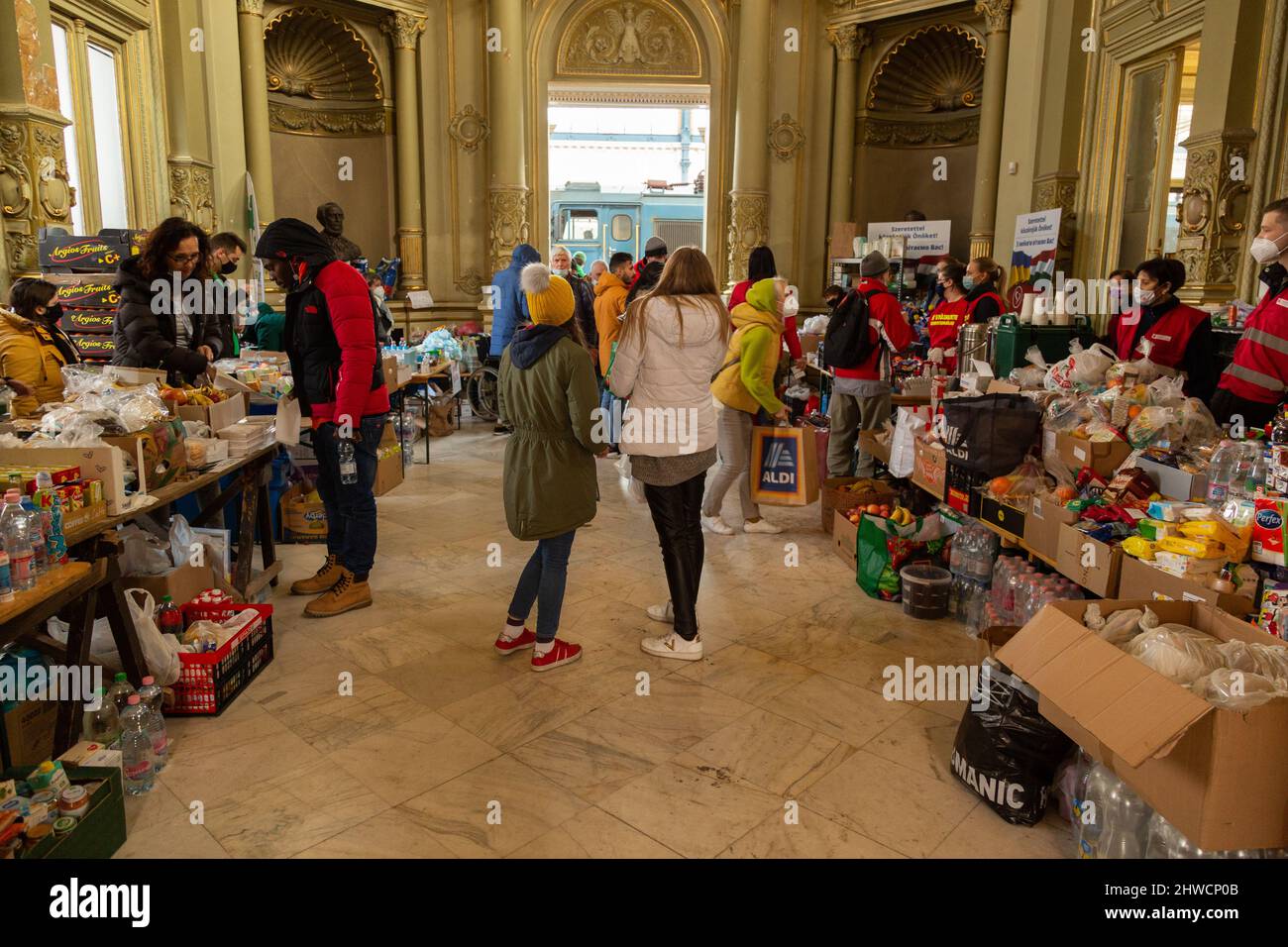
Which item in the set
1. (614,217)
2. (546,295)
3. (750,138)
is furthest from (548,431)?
(614,217)

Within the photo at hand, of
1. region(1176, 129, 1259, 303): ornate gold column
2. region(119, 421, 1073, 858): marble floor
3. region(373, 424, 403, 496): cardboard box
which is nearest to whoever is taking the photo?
region(119, 421, 1073, 858): marble floor

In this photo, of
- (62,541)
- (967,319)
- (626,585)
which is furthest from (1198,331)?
(62,541)

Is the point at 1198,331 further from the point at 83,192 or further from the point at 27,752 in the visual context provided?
the point at 83,192

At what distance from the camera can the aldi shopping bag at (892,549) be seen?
430 cm

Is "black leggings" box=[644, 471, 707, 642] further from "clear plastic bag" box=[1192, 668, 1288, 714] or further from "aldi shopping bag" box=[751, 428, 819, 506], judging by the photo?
"clear plastic bag" box=[1192, 668, 1288, 714]

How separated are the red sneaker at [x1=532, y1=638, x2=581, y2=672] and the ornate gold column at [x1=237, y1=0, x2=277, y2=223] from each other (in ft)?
24.0

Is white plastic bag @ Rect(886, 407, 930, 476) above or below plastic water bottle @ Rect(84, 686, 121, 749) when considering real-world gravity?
above

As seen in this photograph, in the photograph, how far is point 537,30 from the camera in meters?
11.4

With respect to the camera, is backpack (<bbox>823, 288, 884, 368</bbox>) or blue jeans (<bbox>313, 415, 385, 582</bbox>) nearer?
blue jeans (<bbox>313, 415, 385, 582</bbox>)

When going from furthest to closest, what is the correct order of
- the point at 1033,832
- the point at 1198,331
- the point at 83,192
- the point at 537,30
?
1. the point at 537,30
2. the point at 83,192
3. the point at 1198,331
4. the point at 1033,832

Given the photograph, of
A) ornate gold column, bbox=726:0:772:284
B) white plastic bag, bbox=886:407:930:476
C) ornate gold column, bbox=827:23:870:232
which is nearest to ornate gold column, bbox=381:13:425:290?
ornate gold column, bbox=726:0:772:284

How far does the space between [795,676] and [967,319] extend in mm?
3615

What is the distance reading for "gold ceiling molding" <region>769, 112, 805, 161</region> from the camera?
11.2 m
